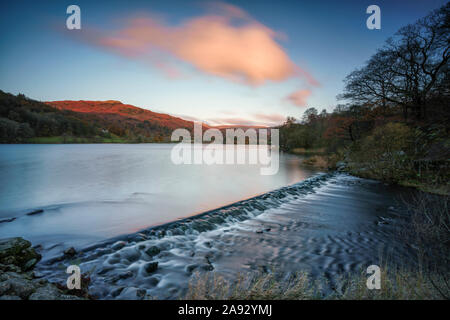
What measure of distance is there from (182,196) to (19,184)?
11.8 meters

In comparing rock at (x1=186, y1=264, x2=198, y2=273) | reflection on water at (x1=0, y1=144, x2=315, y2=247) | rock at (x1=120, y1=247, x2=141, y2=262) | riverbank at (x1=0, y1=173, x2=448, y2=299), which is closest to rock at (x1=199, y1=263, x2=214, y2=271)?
riverbank at (x1=0, y1=173, x2=448, y2=299)

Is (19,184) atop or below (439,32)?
below

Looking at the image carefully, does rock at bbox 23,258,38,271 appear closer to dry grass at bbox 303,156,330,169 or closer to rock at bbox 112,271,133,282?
rock at bbox 112,271,133,282

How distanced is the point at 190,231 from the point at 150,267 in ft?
8.32

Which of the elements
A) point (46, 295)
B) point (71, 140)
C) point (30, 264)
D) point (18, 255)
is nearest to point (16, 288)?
point (46, 295)

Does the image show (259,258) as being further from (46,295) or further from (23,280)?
(23,280)

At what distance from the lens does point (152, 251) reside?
5664mm

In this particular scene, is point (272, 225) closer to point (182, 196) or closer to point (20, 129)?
point (182, 196)

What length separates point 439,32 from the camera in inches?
712

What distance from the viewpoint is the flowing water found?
16.1ft

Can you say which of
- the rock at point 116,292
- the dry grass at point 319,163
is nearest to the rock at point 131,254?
the rock at point 116,292

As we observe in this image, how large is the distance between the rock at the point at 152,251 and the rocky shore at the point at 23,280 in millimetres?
1854

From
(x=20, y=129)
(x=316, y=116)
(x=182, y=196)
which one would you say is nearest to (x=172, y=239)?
(x=182, y=196)
